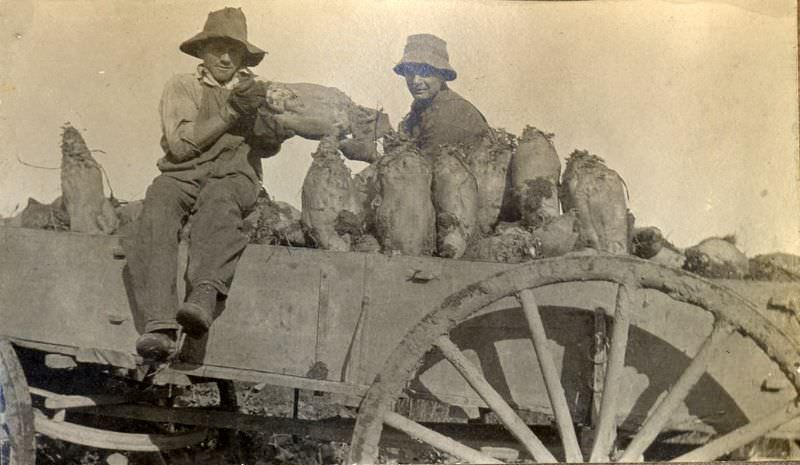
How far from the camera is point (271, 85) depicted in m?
3.00

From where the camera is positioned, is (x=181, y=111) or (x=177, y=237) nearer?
(x=177, y=237)

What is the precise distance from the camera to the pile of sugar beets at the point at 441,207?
109 inches

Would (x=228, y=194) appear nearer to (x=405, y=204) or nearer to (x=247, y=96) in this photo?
(x=247, y=96)

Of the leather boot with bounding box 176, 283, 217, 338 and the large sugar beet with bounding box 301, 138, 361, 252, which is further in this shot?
the large sugar beet with bounding box 301, 138, 361, 252

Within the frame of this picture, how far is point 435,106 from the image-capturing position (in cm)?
354

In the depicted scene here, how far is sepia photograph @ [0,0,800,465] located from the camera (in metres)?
2.52

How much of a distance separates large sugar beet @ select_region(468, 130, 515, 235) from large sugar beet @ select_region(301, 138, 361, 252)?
542 millimetres

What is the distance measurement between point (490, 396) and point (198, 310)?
3.42 feet

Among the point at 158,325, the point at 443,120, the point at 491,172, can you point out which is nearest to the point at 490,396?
the point at 491,172

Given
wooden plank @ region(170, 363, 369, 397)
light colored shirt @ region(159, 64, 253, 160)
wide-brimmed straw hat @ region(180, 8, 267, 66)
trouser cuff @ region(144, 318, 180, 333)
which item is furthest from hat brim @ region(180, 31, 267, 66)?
wooden plank @ region(170, 363, 369, 397)

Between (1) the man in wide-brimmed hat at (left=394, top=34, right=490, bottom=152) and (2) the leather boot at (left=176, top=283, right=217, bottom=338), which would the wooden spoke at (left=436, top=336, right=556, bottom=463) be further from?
(1) the man in wide-brimmed hat at (left=394, top=34, right=490, bottom=152)

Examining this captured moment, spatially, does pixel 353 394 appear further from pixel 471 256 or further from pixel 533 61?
pixel 533 61

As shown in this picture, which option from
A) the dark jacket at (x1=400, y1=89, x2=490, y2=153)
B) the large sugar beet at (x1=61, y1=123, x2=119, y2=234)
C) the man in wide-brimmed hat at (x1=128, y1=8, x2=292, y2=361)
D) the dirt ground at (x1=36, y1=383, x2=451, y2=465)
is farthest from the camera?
the dirt ground at (x1=36, y1=383, x2=451, y2=465)

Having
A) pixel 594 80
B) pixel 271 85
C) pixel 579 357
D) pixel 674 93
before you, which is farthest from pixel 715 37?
pixel 271 85
